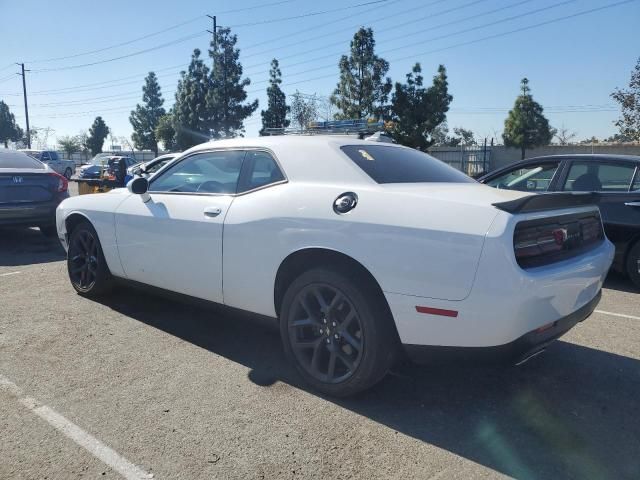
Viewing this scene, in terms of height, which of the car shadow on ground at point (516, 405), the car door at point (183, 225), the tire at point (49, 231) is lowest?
the car shadow on ground at point (516, 405)

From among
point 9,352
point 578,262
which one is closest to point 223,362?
point 9,352

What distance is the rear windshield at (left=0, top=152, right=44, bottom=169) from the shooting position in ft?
25.7

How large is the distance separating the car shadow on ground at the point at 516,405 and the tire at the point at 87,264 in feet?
3.61

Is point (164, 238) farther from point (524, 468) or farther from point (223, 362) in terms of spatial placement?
point (524, 468)

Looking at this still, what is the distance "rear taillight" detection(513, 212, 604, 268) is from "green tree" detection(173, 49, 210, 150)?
122 feet

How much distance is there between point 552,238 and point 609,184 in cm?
395

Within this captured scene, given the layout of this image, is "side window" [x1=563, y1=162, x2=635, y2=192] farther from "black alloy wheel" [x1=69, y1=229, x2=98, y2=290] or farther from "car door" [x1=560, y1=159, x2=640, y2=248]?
"black alloy wheel" [x1=69, y1=229, x2=98, y2=290]

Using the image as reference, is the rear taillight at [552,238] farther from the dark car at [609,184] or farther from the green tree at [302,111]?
the green tree at [302,111]

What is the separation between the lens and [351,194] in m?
2.98

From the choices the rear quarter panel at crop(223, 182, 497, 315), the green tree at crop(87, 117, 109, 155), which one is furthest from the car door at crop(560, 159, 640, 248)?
the green tree at crop(87, 117, 109, 155)

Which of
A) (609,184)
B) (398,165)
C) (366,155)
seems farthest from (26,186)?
(609,184)

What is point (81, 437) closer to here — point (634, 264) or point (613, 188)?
point (634, 264)

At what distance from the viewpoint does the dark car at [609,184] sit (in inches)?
225

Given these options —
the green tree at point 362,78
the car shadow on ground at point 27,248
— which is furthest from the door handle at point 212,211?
the green tree at point 362,78
